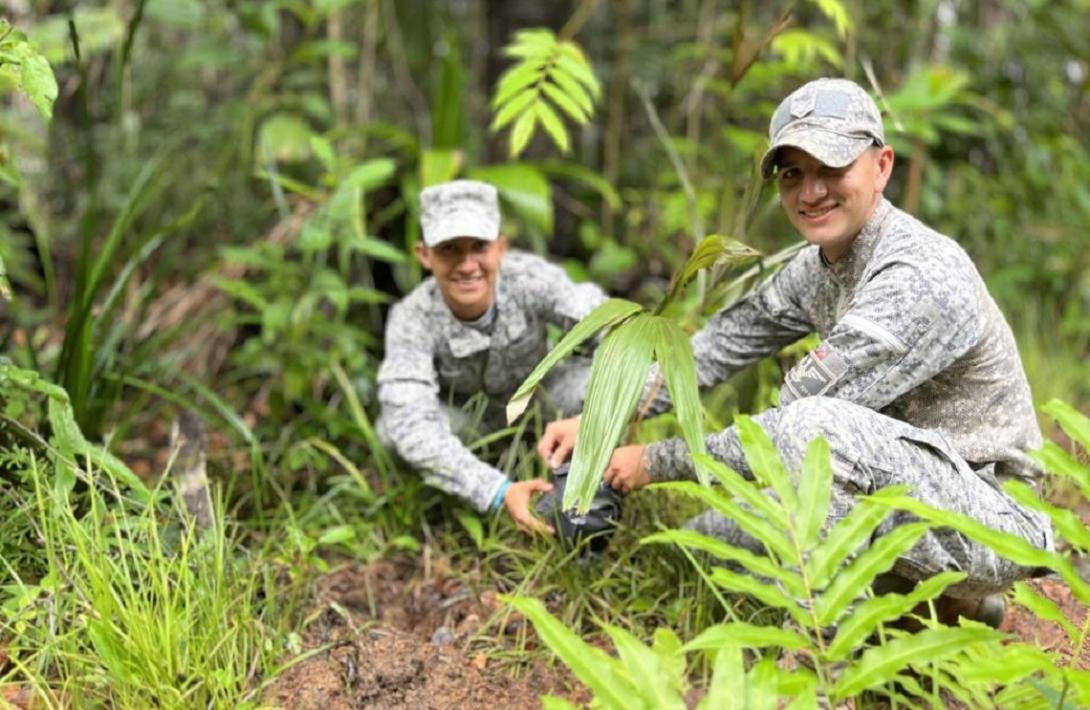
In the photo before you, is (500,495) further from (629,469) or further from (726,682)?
(726,682)

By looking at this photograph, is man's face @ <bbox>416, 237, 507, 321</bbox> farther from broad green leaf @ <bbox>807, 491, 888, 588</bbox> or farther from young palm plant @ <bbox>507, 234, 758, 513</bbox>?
broad green leaf @ <bbox>807, 491, 888, 588</bbox>

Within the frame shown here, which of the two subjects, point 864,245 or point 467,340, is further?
point 467,340

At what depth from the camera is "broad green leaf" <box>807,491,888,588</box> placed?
1302 mm

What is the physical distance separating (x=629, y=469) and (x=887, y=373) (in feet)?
1.83

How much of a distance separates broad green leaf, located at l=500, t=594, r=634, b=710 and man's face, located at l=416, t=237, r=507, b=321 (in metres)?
1.31

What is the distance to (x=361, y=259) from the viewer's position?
352cm

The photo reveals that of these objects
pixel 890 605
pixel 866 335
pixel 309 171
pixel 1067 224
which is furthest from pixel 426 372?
pixel 1067 224

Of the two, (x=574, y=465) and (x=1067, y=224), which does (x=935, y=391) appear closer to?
(x=574, y=465)

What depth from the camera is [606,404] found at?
1.74 m

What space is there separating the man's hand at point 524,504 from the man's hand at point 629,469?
0.82 ft

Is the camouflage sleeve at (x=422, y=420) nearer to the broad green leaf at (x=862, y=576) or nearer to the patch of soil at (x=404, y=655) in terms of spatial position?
the patch of soil at (x=404, y=655)

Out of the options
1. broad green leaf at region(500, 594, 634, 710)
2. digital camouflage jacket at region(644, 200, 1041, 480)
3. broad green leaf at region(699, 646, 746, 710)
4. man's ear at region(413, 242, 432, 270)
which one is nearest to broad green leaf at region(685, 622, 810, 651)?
broad green leaf at region(699, 646, 746, 710)

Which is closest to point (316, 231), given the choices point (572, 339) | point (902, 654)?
point (572, 339)

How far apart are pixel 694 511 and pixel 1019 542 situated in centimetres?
123
